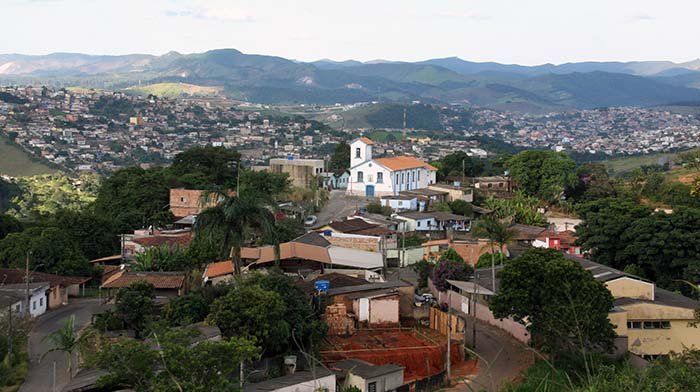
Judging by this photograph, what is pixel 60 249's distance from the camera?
89.9 feet

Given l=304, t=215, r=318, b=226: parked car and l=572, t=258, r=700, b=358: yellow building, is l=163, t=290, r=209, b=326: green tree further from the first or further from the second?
l=304, t=215, r=318, b=226: parked car

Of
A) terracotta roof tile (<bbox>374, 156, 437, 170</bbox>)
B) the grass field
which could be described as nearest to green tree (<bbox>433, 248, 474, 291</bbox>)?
terracotta roof tile (<bbox>374, 156, 437, 170</bbox>)

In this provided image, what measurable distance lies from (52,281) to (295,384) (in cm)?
1220

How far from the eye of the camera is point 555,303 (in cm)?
1756

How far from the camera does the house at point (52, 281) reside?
23.8 meters

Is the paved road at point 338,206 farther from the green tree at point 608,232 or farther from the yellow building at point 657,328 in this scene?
the yellow building at point 657,328

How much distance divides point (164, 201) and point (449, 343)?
23.6 metres

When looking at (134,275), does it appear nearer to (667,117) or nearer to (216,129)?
(216,129)

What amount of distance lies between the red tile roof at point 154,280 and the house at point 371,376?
6983mm

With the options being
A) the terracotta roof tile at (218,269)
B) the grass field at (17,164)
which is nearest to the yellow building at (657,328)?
the terracotta roof tile at (218,269)

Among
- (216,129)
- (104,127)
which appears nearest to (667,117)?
(216,129)

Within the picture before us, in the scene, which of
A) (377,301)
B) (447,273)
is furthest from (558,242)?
(377,301)

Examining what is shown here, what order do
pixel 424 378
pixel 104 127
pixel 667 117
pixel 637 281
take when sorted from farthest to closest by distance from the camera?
pixel 667 117, pixel 104 127, pixel 637 281, pixel 424 378

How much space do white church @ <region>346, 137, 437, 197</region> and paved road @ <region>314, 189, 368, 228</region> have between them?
84 centimetres
